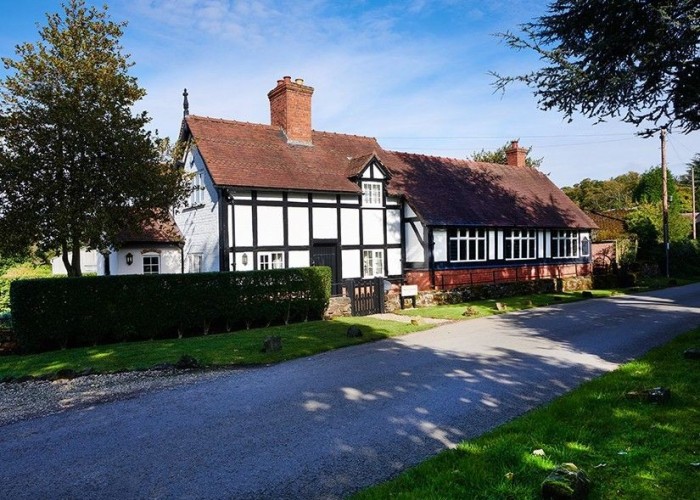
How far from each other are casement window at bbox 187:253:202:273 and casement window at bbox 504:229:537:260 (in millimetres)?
16791

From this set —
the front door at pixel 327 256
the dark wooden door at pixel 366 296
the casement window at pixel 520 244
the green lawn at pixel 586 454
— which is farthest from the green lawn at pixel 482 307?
the green lawn at pixel 586 454

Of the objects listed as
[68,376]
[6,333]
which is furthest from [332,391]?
[6,333]

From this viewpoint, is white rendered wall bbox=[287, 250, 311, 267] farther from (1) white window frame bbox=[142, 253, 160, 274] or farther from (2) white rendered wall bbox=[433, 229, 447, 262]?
(2) white rendered wall bbox=[433, 229, 447, 262]

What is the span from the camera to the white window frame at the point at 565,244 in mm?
32188

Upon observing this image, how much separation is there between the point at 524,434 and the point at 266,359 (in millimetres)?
6484

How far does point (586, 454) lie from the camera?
205 inches

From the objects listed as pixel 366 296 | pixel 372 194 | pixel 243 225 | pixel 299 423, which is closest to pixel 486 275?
pixel 372 194

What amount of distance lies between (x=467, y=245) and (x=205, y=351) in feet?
58.5

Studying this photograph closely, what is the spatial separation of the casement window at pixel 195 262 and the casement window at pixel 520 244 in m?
16.8

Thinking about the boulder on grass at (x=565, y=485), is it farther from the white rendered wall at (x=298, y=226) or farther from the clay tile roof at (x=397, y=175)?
the white rendered wall at (x=298, y=226)

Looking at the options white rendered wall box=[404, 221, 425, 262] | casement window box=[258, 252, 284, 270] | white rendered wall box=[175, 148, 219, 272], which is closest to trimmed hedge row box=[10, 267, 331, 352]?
casement window box=[258, 252, 284, 270]

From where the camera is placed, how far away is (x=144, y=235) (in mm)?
23094

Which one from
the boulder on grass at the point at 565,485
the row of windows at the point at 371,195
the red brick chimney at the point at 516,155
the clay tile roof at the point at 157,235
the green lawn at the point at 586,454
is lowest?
the green lawn at the point at 586,454

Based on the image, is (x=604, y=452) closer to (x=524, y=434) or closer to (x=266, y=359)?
(x=524, y=434)
